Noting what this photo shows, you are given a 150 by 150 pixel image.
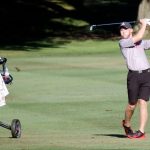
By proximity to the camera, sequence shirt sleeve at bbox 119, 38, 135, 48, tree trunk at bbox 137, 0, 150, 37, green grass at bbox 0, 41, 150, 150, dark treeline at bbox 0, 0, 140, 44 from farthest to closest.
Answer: dark treeline at bbox 0, 0, 140, 44 < tree trunk at bbox 137, 0, 150, 37 < shirt sleeve at bbox 119, 38, 135, 48 < green grass at bbox 0, 41, 150, 150

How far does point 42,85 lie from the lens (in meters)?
22.3

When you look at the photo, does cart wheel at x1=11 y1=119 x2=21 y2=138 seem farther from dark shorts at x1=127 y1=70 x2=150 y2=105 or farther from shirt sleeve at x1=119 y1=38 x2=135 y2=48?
shirt sleeve at x1=119 y1=38 x2=135 y2=48

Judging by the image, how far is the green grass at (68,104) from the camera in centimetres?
1116

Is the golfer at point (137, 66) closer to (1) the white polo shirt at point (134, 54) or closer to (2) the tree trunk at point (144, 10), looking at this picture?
(1) the white polo shirt at point (134, 54)

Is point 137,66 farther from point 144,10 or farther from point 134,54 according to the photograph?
point 144,10

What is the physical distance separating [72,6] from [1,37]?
9288 millimetres

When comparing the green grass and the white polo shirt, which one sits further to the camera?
the white polo shirt

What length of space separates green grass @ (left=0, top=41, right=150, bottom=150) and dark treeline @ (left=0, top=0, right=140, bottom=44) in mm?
12045

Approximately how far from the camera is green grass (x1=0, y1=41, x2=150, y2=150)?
11164 mm

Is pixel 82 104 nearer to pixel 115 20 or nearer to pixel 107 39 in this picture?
pixel 107 39

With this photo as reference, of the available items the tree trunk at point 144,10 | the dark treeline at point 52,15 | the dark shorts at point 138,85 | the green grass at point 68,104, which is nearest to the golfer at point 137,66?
the dark shorts at point 138,85

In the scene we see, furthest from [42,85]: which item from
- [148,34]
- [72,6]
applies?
[72,6]

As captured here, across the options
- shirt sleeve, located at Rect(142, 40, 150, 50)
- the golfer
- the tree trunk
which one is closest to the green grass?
the golfer

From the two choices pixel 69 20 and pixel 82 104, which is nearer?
pixel 82 104
